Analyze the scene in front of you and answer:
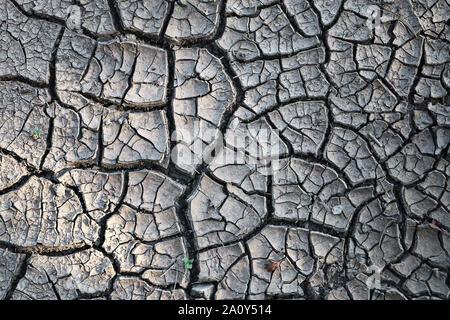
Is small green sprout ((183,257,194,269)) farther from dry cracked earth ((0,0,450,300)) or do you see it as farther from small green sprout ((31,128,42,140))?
small green sprout ((31,128,42,140))

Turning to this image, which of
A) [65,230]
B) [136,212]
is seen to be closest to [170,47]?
[136,212]

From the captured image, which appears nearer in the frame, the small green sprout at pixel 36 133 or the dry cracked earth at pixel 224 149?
the dry cracked earth at pixel 224 149

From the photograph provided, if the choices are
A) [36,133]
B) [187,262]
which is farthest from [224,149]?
[36,133]

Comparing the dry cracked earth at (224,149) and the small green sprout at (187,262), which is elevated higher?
the dry cracked earth at (224,149)

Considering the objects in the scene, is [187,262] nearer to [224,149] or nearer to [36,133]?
[224,149]

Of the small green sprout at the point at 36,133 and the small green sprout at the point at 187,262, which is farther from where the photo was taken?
the small green sprout at the point at 36,133

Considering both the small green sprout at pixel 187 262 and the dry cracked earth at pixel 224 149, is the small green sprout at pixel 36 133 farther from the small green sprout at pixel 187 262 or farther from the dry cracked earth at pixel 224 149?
the small green sprout at pixel 187 262

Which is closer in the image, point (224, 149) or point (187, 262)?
point (187, 262)

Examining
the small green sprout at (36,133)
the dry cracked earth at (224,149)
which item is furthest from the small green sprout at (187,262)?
the small green sprout at (36,133)

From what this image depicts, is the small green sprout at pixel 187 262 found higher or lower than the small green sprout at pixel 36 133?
lower

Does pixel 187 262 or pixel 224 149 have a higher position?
pixel 224 149
